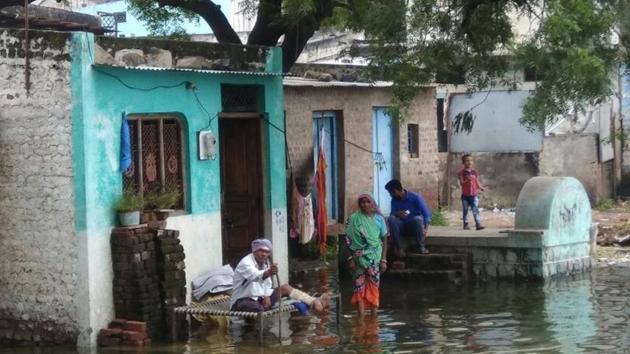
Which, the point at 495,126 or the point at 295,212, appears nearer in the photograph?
the point at 295,212

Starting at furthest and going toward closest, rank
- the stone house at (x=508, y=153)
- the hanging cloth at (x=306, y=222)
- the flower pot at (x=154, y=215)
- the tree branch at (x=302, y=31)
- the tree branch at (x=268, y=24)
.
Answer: the stone house at (x=508, y=153) → the hanging cloth at (x=306, y=222) → the tree branch at (x=268, y=24) → the tree branch at (x=302, y=31) → the flower pot at (x=154, y=215)

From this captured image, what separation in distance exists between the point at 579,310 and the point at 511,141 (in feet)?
40.5

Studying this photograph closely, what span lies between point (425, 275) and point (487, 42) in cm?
375

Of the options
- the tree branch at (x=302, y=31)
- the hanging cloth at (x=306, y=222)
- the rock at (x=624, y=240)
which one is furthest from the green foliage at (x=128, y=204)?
the rock at (x=624, y=240)

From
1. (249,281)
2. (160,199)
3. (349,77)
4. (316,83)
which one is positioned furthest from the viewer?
(349,77)

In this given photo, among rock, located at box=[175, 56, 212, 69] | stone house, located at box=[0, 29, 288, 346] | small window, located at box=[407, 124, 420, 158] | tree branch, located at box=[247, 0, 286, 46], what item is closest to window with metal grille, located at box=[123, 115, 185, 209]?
stone house, located at box=[0, 29, 288, 346]

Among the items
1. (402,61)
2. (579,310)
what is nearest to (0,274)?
(402,61)

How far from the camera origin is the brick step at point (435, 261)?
54.5 feet

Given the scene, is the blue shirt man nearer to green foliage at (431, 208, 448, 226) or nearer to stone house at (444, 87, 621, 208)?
green foliage at (431, 208, 448, 226)

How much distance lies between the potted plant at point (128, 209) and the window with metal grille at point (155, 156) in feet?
1.47

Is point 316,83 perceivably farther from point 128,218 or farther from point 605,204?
point 605,204

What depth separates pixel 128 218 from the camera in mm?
12352

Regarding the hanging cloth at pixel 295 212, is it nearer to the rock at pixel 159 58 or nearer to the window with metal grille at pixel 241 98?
the window with metal grille at pixel 241 98

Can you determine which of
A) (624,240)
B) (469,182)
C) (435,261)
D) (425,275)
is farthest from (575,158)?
(425,275)
